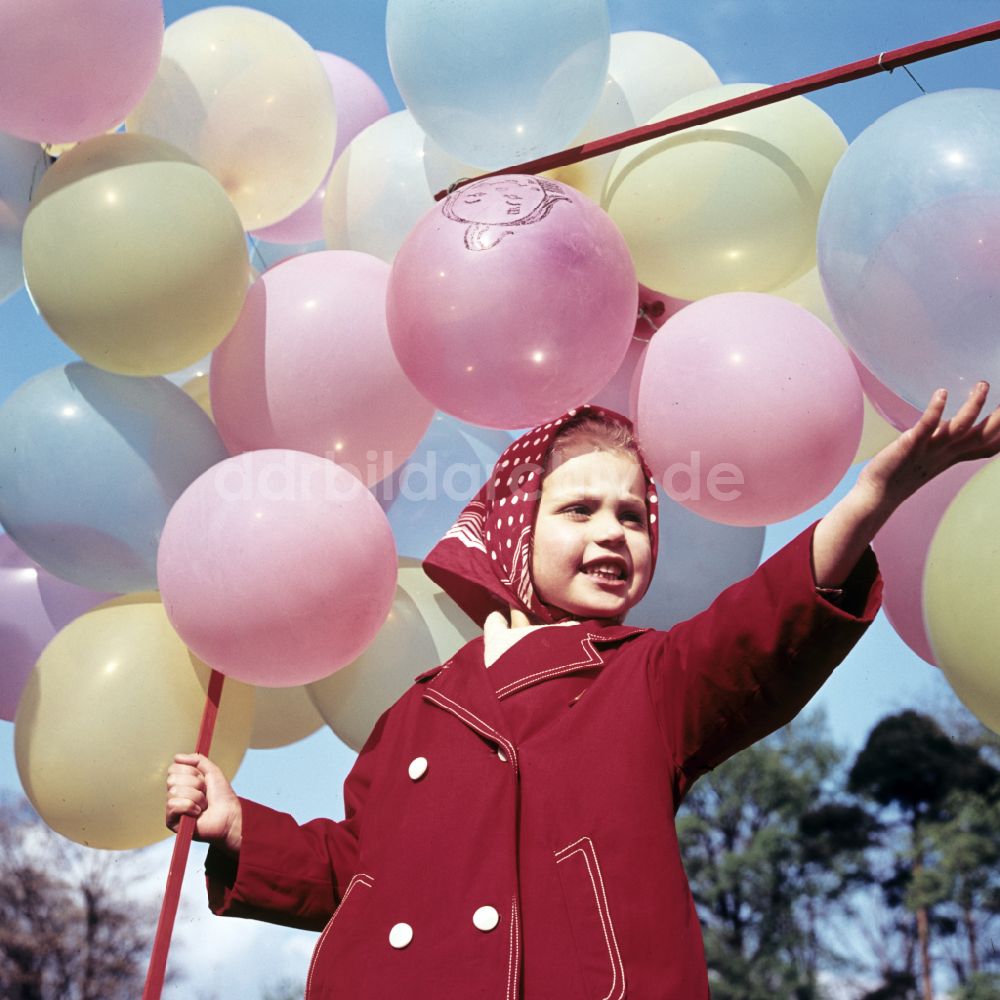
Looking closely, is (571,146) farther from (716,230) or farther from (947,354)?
(947,354)

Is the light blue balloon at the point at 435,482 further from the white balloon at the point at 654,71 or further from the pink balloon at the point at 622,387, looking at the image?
the white balloon at the point at 654,71

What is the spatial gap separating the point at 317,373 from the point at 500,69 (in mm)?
641

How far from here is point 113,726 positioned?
82.1 inches

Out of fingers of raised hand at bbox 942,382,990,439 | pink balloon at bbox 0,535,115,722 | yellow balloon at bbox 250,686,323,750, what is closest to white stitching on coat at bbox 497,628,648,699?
fingers of raised hand at bbox 942,382,990,439

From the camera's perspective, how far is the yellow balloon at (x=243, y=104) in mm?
2420

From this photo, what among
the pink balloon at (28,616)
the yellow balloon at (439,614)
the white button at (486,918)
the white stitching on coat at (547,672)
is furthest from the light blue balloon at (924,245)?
the pink balloon at (28,616)

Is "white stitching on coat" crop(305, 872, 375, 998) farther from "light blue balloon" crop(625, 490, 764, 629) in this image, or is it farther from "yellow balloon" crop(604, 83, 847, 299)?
"yellow balloon" crop(604, 83, 847, 299)

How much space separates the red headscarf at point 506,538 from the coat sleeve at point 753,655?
33 centimetres

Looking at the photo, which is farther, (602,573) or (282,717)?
(282,717)

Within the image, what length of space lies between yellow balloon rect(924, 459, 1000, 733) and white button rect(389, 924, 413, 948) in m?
0.88

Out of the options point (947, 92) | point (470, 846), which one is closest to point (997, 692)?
point (470, 846)

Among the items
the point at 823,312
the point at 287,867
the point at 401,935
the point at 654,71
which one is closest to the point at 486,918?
the point at 401,935

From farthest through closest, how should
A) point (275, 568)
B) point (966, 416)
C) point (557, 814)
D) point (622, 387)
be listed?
1. point (622, 387)
2. point (275, 568)
3. point (557, 814)
4. point (966, 416)

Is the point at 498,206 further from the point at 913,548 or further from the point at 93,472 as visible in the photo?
Answer: the point at 913,548
